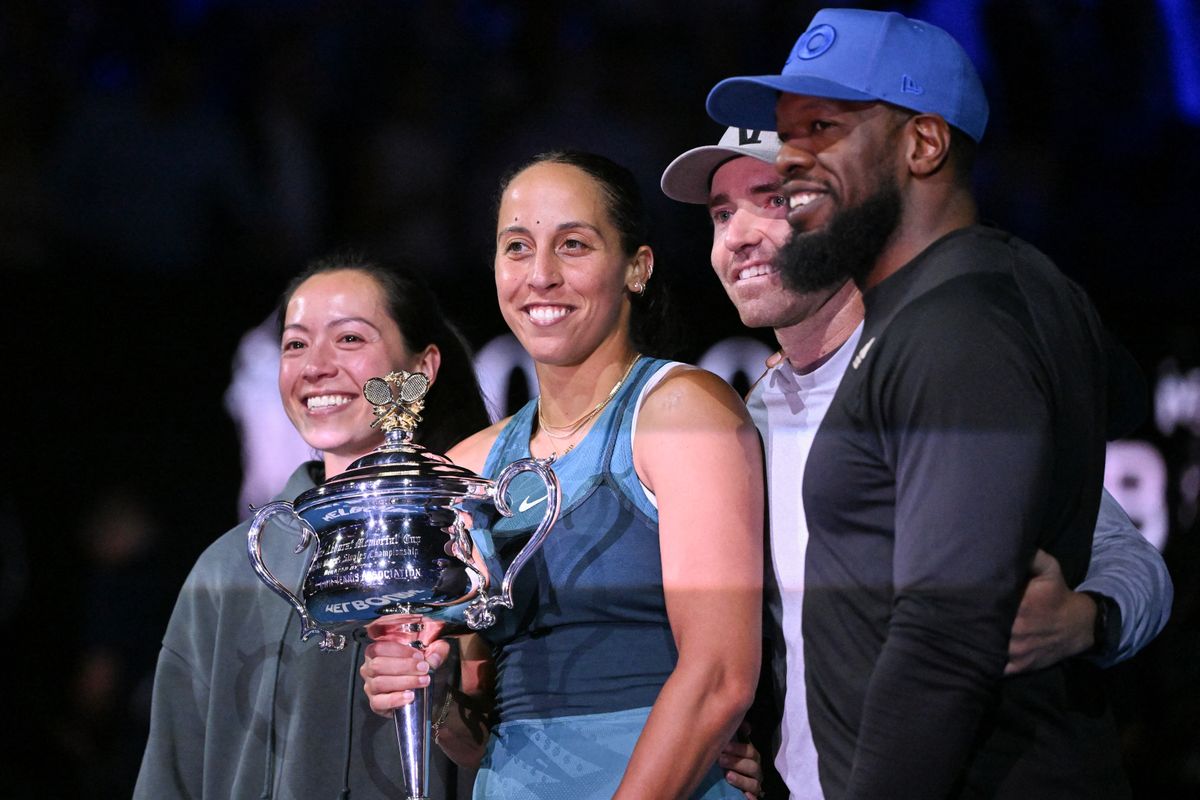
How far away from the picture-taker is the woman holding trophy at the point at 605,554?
1.42 meters

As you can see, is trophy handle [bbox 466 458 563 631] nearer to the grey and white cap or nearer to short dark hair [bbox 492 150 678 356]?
short dark hair [bbox 492 150 678 356]

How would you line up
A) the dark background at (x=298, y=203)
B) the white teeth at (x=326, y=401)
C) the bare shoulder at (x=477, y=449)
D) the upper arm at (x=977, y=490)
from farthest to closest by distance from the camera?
the dark background at (x=298, y=203)
the white teeth at (x=326, y=401)
the bare shoulder at (x=477, y=449)
the upper arm at (x=977, y=490)

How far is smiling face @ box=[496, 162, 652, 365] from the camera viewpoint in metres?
1.61

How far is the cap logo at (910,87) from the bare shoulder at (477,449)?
71 centimetres

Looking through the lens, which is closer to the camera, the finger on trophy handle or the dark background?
the finger on trophy handle

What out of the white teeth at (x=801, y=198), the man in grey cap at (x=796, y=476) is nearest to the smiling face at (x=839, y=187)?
the white teeth at (x=801, y=198)

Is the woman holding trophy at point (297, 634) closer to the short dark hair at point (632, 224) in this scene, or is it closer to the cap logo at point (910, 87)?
the short dark hair at point (632, 224)

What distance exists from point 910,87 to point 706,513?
1.56ft

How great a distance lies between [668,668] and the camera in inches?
58.7

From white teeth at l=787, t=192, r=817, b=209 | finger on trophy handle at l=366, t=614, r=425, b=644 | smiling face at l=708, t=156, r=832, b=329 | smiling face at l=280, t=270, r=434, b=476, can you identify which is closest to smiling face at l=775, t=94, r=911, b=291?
white teeth at l=787, t=192, r=817, b=209

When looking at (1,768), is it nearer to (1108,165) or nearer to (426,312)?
(426,312)

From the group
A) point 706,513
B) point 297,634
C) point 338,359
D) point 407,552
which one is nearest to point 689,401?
point 706,513

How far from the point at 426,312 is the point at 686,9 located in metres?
0.92

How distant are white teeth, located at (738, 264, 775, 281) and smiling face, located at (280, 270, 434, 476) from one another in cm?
52
